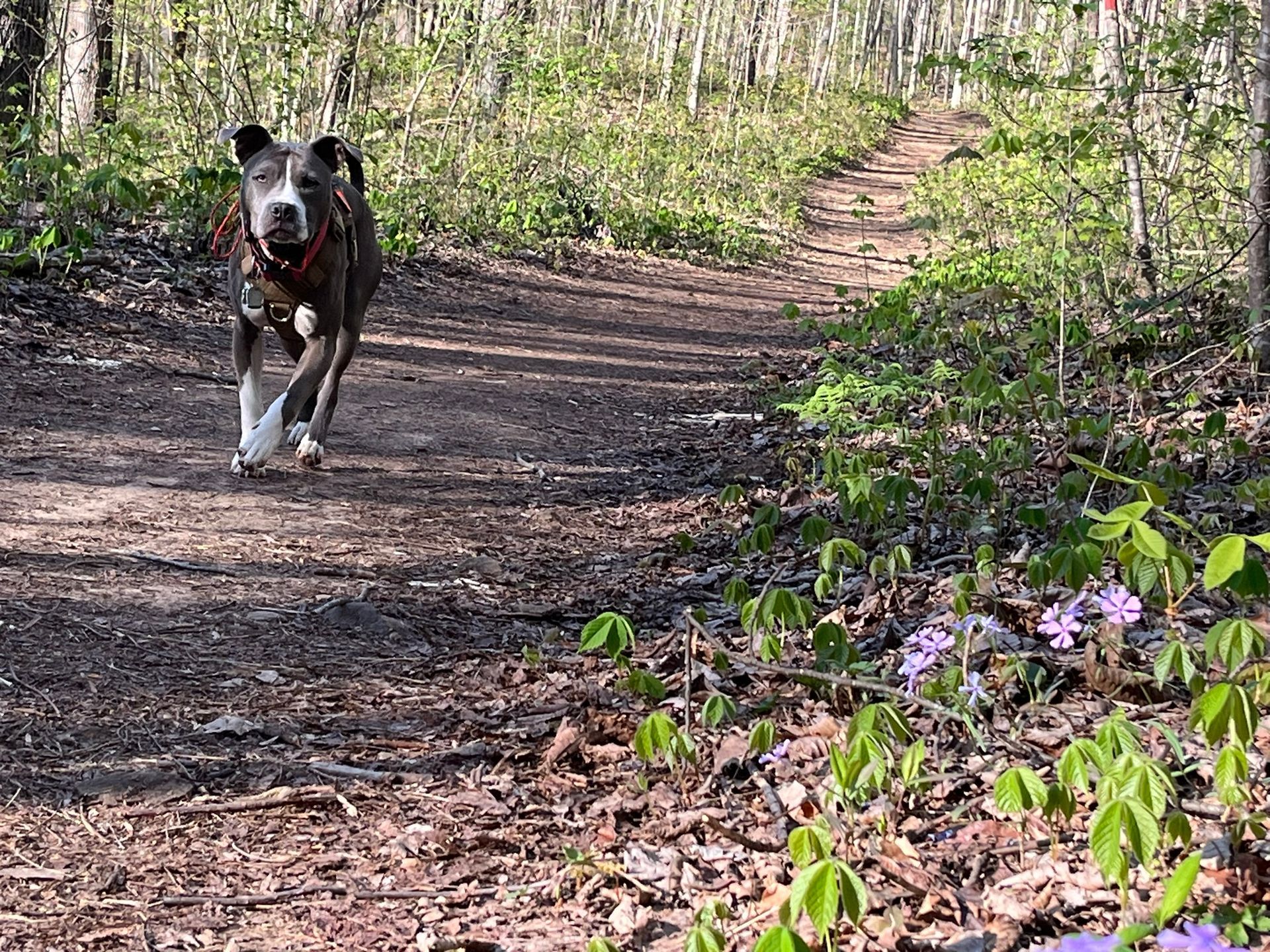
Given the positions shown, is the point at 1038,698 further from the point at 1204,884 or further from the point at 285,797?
the point at 285,797

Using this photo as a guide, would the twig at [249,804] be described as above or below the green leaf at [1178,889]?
below

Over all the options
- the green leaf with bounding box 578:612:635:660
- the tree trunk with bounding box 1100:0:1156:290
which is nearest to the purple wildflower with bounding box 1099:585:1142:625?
the green leaf with bounding box 578:612:635:660

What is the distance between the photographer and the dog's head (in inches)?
233

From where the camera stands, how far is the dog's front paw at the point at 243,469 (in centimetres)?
618

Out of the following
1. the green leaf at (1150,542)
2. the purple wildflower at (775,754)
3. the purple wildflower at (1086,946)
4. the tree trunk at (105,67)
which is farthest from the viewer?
the tree trunk at (105,67)

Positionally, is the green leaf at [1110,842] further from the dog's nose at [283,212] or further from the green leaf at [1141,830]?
the dog's nose at [283,212]

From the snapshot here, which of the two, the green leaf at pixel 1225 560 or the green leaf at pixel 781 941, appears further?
the green leaf at pixel 1225 560

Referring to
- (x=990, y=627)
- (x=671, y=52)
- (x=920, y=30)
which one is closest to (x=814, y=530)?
(x=990, y=627)

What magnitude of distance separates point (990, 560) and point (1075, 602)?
0.97 m

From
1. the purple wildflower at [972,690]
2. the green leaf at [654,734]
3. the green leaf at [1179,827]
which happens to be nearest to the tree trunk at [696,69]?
the purple wildflower at [972,690]

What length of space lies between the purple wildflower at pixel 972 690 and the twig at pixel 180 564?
290 centimetres

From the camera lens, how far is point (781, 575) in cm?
477

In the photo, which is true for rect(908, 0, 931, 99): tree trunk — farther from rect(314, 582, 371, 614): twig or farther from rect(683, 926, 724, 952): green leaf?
rect(683, 926, 724, 952): green leaf

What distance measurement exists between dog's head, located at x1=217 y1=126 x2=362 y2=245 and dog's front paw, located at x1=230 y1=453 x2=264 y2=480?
1016 millimetres
